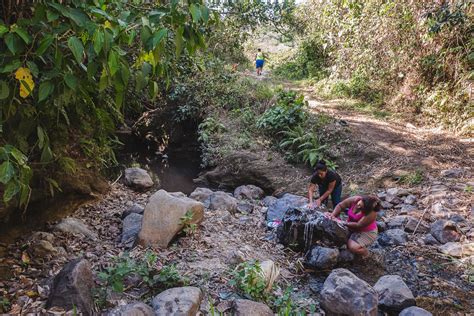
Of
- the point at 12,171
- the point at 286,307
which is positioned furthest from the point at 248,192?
the point at 12,171

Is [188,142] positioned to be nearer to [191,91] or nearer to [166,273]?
[191,91]

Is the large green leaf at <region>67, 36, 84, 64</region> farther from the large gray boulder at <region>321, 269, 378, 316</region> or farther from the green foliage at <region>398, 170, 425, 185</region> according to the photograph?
the green foliage at <region>398, 170, 425, 185</region>

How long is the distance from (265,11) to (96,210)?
27.6 feet

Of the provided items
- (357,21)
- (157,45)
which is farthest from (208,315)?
(357,21)

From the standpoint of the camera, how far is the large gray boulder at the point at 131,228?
375cm

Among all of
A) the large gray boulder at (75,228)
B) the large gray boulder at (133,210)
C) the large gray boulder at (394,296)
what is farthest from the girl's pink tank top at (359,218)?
the large gray boulder at (75,228)

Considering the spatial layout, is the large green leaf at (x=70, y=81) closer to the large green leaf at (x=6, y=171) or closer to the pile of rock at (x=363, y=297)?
the large green leaf at (x=6, y=171)

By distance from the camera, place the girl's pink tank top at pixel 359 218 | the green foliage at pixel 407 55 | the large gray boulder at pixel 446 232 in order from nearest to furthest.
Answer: the girl's pink tank top at pixel 359 218 → the large gray boulder at pixel 446 232 → the green foliage at pixel 407 55

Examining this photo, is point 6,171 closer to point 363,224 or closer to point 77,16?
point 77,16

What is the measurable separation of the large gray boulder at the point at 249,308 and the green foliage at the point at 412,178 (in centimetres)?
489

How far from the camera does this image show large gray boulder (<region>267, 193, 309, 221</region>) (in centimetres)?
571

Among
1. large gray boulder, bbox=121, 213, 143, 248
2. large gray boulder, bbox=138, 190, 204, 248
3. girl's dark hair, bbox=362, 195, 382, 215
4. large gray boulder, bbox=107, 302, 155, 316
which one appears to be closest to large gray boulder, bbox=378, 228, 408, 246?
girl's dark hair, bbox=362, 195, 382, 215

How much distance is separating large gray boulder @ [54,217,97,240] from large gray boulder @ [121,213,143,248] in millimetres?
311

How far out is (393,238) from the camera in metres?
5.18
